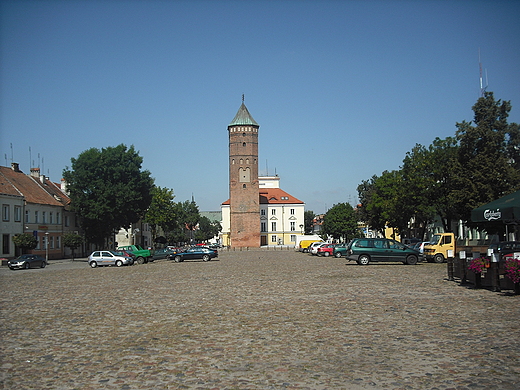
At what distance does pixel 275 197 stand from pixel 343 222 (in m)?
35.8

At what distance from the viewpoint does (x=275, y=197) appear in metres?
132

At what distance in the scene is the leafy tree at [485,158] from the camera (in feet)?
128

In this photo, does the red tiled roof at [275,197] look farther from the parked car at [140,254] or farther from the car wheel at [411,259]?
the car wheel at [411,259]

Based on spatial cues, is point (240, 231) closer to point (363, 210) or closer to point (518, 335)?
point (363, 210)

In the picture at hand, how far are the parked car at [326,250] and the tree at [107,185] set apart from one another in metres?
21.6

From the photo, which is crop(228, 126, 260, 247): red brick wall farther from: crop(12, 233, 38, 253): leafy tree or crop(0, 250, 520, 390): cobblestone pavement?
crop(0, 250, 520, 390): cobblestone pavement

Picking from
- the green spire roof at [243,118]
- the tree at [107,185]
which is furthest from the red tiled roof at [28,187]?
the green spire roof at [243,118]

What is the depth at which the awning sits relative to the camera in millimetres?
19766

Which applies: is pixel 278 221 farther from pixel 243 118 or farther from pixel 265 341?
A: pixel 265 341

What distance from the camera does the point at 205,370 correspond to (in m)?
7.75

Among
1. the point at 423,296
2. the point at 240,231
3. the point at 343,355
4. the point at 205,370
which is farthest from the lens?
the point at 240,231

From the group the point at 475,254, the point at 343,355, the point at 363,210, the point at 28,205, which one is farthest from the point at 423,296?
the point at 363,210

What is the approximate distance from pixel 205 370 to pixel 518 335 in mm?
6007

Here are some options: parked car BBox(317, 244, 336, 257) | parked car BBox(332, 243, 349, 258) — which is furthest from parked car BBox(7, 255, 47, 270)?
parked car BBox(317, 244, 336, 257)
